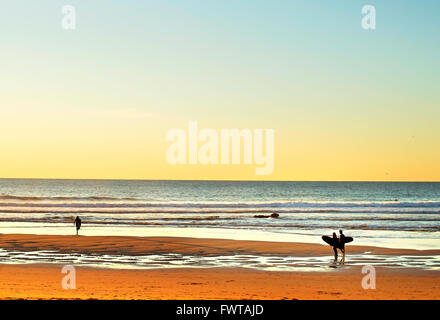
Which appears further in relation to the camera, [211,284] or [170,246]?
[170,246]

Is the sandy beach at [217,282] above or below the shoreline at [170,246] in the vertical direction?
above

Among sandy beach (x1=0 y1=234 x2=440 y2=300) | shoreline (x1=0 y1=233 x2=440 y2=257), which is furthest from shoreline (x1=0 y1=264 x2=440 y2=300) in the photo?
shoreline (x1=0 y1=233 x2=440 y2=257)

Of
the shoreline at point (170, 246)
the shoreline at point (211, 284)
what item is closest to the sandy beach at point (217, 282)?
the shoreline at point (211, 284)

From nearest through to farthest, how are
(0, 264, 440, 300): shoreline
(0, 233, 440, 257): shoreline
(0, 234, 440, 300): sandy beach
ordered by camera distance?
(0, 264, 440, 300): shoreline → (0, 234, 440, 300): sandy beach → (0, 233, 440, 257): shoreline

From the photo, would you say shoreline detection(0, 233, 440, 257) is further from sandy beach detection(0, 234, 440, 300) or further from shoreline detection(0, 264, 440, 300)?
shoreline detection(0, 264, 440, 300)

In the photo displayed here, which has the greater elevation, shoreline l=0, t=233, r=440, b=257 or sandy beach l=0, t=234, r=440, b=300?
sandy beach l=0, t=234, r=440, b=300

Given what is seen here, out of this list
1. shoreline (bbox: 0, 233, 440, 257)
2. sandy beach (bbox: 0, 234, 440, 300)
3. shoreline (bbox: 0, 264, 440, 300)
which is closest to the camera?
→ shoreline (bbox: 0, 264, 440, 300)

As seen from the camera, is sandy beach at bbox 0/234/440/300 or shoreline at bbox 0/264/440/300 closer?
shoreline at bbox 0/264/440/300

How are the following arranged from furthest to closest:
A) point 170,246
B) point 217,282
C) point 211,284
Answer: point 170,246 → point 217,282 → point 211,284

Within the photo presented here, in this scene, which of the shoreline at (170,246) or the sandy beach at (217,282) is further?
the shoreline at (170,246)

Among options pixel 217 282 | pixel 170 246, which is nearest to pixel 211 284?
pixel 217 282

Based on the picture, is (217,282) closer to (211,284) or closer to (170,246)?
(211,284)

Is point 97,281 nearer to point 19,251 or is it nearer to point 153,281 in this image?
point 153,281

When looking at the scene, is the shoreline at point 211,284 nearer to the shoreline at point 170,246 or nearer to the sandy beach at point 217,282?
the sandy beach at point 217,282
